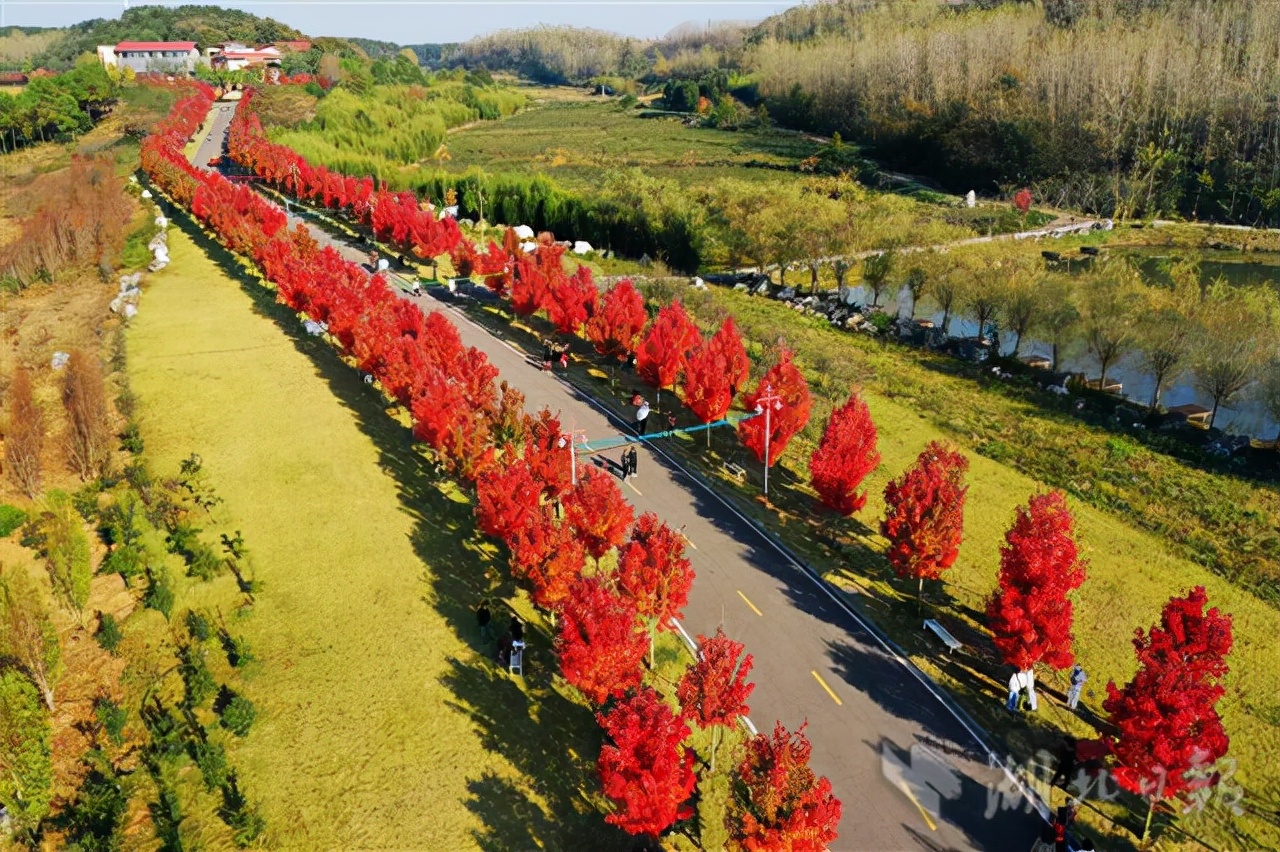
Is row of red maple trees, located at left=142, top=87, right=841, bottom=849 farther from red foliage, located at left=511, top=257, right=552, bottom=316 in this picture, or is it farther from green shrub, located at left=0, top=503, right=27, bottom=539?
green shrub, located at left=0, top=503, right=27, bottom=539

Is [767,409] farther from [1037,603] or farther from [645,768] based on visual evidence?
[645,768]

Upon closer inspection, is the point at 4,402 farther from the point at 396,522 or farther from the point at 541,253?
the point at 541,253

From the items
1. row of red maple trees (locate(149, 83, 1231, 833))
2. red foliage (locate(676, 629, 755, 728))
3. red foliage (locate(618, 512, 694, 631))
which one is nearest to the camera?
row of red maple trees (locate(149, 83, 1231, 833))

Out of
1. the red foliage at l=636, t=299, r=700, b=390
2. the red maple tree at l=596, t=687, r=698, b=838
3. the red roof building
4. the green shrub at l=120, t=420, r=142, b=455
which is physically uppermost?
A: the red roof building

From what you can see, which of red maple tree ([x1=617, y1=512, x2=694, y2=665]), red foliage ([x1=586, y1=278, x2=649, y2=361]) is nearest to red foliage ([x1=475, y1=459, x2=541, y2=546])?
red maple tree ([x1=617, y1=512, x2=694, y2=665])

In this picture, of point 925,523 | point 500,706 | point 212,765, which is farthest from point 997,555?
point 212,765

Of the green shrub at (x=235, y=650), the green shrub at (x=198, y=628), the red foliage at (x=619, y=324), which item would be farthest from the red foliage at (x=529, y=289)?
the green shrub at (x=235, y=650)
